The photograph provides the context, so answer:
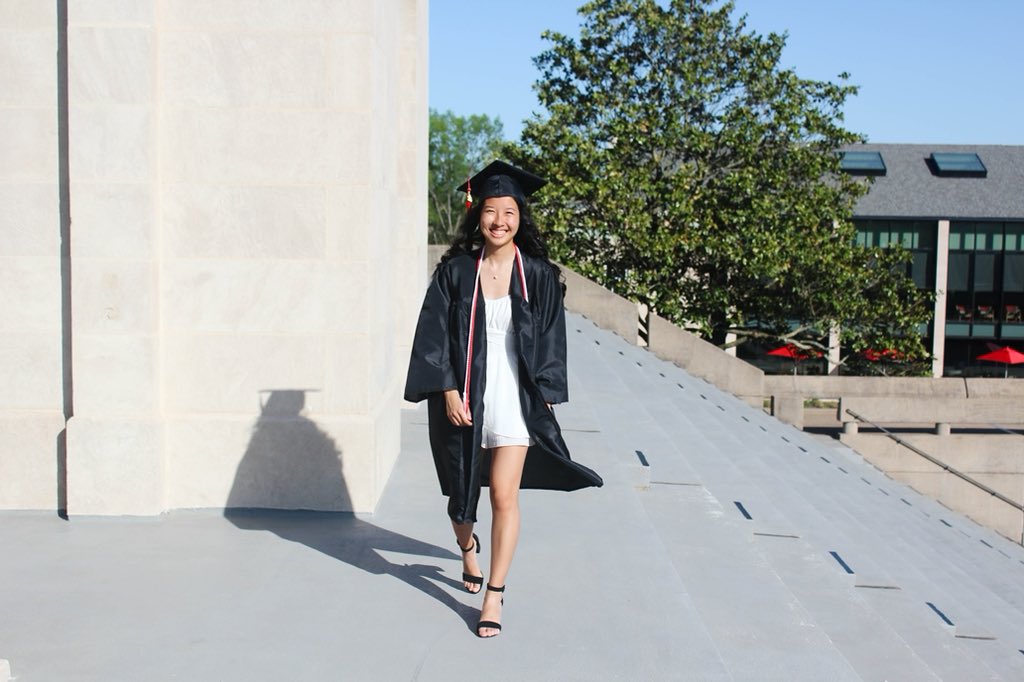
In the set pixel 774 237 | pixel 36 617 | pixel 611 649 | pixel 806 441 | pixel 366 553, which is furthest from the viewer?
pixel 774 237

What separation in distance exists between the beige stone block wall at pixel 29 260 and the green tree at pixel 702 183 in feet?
57.5

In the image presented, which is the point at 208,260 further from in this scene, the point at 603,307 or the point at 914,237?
the point at 914,237

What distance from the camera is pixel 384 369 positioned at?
6543 millimetres

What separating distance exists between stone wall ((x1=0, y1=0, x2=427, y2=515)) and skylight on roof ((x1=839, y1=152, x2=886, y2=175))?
141 ft

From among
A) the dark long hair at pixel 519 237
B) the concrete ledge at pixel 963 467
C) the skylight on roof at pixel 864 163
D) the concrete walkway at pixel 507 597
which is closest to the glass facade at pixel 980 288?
the skylight on roof at pixel 864 163

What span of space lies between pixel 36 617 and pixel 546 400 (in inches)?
87.6

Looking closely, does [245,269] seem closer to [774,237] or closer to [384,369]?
[384,369]

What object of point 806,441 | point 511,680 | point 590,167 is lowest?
point 806,441

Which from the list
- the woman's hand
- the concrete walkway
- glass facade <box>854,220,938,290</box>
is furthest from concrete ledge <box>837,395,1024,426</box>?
glass facade <box>854,220,938,290</box>

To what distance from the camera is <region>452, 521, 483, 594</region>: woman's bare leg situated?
4.41 meters

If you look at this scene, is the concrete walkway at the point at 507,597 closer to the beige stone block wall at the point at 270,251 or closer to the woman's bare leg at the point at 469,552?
the woman's bare leg at the point at 469,552

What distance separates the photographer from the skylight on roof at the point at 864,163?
148 feet

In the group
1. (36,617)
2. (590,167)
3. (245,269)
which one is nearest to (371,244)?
(245,269)

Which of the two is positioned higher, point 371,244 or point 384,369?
point 371,244
